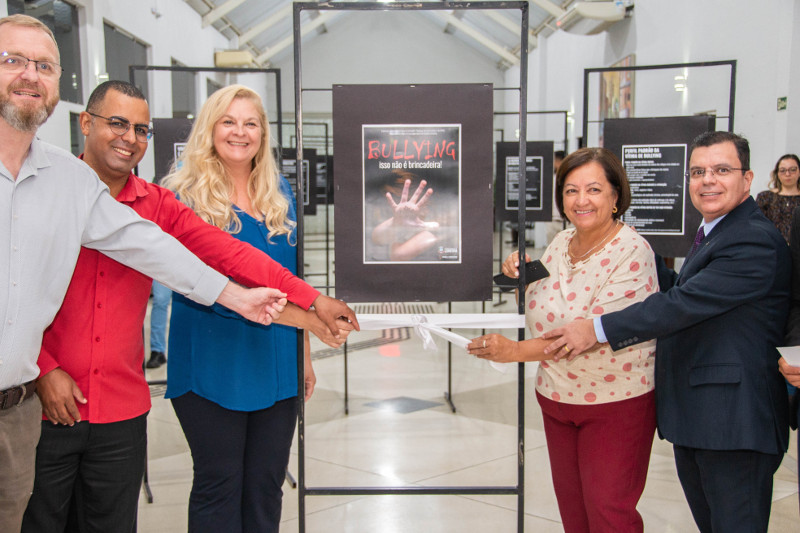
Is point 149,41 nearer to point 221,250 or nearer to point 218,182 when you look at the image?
point 218,182

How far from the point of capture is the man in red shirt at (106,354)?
154 cm

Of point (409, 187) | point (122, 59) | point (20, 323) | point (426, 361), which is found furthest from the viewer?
point (122, 59)

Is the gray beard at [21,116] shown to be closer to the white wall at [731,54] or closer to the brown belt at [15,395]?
the brown belt at [15,395]

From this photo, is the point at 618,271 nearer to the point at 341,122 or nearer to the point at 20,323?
the point at 341,122

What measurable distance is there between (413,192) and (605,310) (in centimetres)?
65

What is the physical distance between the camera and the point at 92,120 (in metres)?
1.69

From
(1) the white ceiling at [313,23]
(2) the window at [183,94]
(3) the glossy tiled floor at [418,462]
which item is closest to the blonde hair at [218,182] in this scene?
(3) the glossy tiled floor at [418,462]

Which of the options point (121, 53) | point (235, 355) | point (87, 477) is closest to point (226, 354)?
point (235, 355)

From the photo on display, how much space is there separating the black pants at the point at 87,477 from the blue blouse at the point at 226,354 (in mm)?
203

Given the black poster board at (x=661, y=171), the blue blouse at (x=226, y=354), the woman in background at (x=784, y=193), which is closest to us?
the blue blouse at (x=226, y=354)

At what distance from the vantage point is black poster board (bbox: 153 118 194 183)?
130 inches

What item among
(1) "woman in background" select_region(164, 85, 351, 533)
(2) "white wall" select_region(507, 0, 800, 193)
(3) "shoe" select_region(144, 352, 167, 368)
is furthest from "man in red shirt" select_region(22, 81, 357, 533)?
(2) "white wall" select_region(507, 0, 800, 193)

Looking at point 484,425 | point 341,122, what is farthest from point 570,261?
point 484,425

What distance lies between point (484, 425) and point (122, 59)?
7.68m
